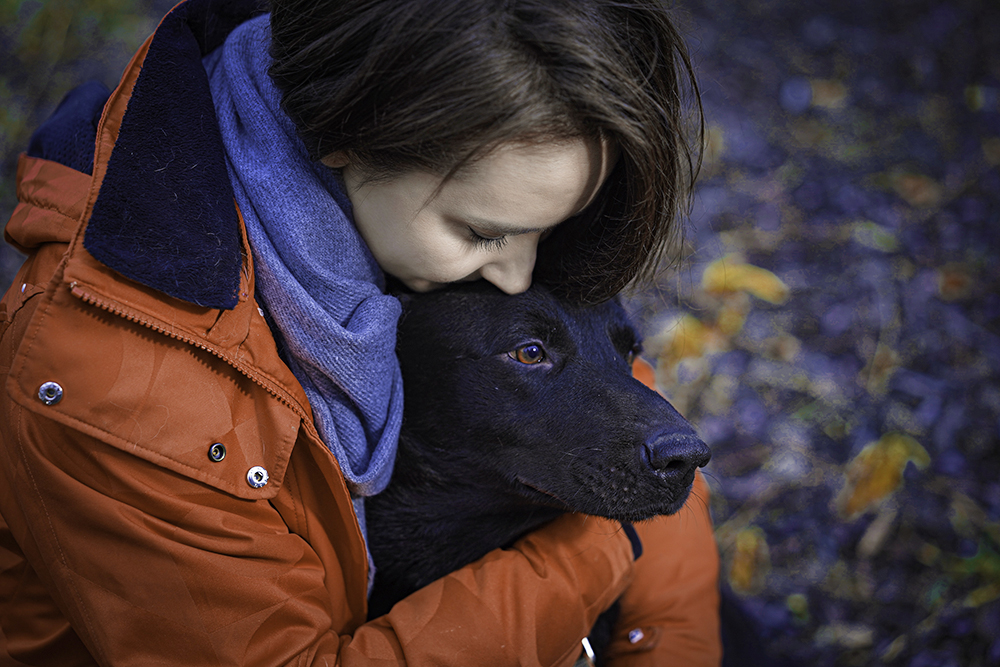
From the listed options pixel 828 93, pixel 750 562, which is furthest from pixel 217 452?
pixel 828 93

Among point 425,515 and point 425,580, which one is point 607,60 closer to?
point 425,515

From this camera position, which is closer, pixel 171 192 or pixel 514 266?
pixel 171 192

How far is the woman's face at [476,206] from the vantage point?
52.2 inches

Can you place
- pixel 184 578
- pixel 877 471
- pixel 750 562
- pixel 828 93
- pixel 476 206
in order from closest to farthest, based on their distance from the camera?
1. pixel 184 578
2. pixel 476 206
3. pixel 750 562
4. pixel 877 471
5. pixel 828 93

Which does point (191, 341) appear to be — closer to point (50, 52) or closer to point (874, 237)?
point (50, 52)

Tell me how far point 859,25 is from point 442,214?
461 centimetres

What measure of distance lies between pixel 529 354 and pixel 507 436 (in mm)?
222

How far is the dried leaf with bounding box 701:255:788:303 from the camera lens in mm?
3660

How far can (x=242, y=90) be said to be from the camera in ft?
4.94

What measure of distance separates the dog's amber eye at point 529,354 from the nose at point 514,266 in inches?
5.9

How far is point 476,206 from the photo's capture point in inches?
53.9

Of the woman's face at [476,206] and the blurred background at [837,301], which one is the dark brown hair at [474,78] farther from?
the blurred background at [837,301]

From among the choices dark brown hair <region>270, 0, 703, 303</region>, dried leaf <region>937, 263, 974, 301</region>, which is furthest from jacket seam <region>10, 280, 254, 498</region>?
dried leaf <region>937, 263, 974, 301</region>

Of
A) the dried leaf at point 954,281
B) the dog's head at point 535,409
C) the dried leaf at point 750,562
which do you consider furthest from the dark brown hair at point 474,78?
the dried leaf at point 954,281
